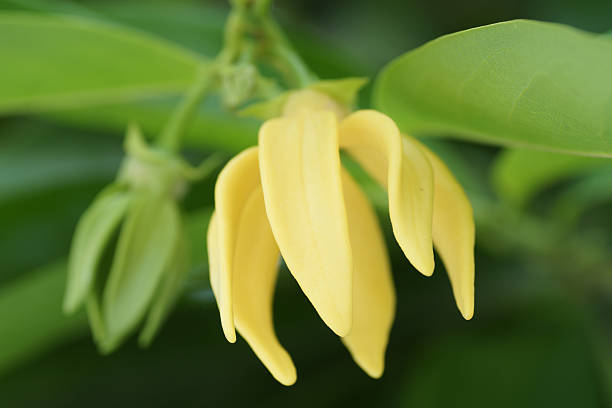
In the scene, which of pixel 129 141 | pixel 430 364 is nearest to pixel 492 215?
pixel 430 364

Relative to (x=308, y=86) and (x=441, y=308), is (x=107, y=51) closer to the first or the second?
(x=308, y=86)

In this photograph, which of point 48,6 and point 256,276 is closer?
point 256,276

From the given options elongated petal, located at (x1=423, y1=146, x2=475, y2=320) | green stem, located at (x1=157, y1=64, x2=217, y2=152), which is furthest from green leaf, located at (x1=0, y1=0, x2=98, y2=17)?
elongated petal, located at (x1=423, y1=146, x2=475, y2=320)

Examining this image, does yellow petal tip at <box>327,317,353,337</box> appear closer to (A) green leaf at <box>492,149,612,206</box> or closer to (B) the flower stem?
(B) the flower stem

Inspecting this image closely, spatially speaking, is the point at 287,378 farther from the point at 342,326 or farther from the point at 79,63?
the point at 79,63

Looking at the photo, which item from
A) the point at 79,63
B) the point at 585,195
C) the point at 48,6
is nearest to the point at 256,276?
the point at 79,63

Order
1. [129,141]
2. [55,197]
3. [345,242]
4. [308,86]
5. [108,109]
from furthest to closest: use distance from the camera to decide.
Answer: [55,197]
[108,109]
[129,141]
[308,86]
[345,242]
